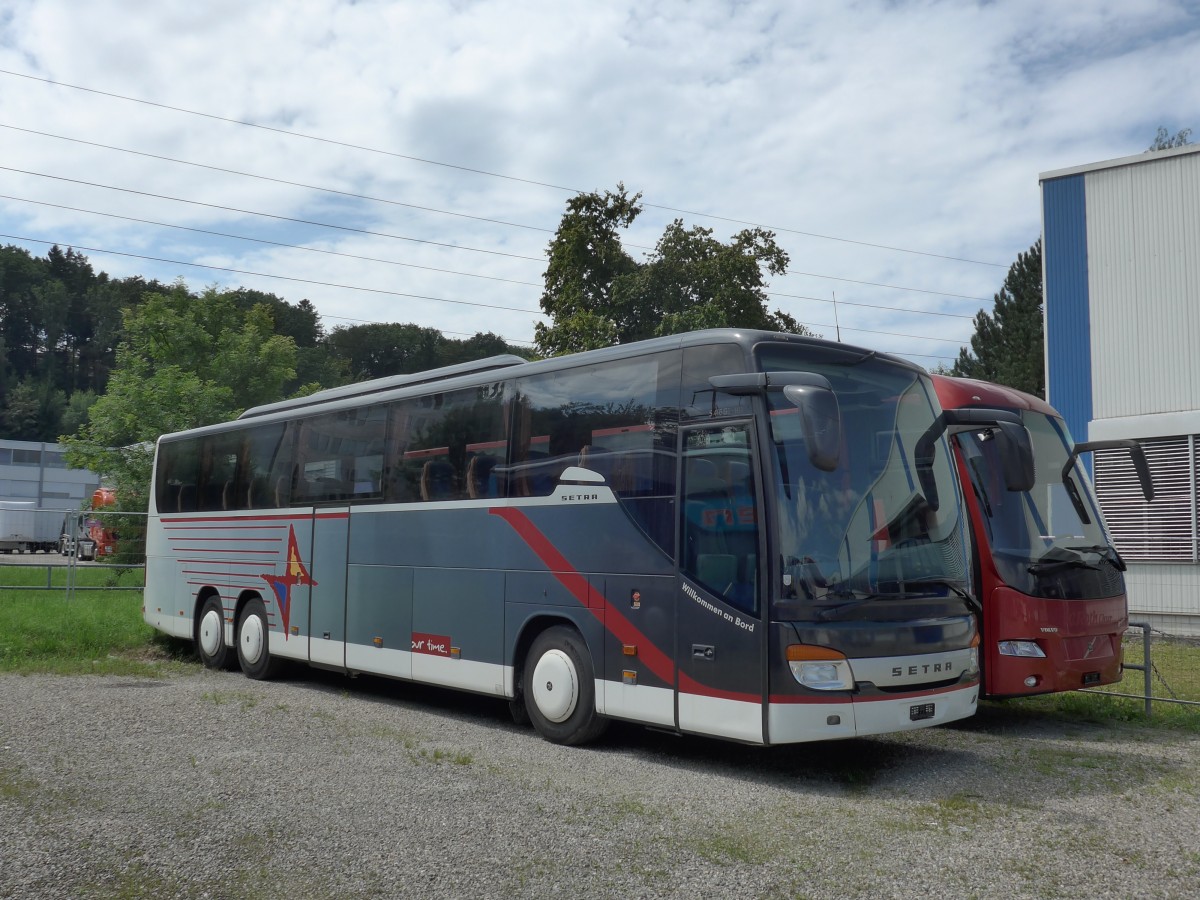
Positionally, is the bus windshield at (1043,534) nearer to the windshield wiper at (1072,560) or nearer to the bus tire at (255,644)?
the windshield wiper at (1072,560)

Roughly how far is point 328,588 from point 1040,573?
7.50 meters

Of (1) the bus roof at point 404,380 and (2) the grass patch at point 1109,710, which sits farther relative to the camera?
(1) the bus roof at point 404,380

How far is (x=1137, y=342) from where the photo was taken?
2264 cm

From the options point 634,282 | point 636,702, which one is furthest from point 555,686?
point 634,282

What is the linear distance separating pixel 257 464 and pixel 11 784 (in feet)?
25.4

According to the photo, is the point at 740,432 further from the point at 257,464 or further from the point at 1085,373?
the point at 1085,373

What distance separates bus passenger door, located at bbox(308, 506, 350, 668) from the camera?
499 inches

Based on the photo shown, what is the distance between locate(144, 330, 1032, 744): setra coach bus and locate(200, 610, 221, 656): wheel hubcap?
3.69m

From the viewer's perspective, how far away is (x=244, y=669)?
1466 centimetres

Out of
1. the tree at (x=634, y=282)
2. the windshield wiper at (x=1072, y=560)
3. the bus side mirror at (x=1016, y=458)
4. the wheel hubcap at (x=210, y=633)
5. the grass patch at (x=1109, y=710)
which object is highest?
the tree at (x=634, y=282)

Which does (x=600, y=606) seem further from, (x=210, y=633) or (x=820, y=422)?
(x=210, y=633)

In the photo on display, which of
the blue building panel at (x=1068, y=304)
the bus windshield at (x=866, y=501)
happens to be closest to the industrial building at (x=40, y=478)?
the blue building panel at (x=1068, y=304)

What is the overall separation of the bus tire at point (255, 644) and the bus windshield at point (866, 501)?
843 centimetres

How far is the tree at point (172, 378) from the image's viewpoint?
115 ft
